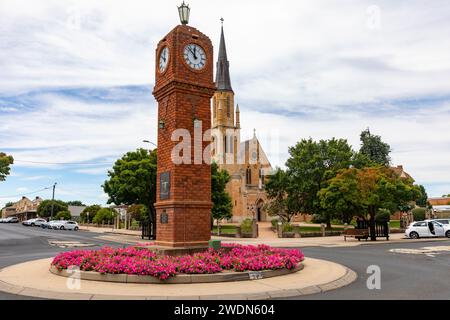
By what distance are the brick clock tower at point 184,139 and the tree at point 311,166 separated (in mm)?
34025

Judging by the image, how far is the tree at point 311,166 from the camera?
47.0 metres

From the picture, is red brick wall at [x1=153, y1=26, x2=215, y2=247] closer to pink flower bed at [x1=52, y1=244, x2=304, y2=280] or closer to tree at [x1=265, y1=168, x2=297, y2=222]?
pink flower bed at [x1=52, y1=244, x2=304, y2=280]

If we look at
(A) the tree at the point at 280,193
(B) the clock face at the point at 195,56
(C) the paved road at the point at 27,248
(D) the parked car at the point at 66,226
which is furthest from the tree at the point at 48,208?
(B) the clock face at the point at 195,56

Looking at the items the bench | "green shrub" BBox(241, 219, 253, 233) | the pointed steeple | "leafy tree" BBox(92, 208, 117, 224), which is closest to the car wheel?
the bench

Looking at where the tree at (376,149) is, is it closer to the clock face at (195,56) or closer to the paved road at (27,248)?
the paved road at (27,248)

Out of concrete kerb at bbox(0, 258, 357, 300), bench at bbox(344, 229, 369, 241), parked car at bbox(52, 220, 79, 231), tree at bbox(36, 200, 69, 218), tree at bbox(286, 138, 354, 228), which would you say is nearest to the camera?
concrete kerb at bbox(0, 258, 357, 300)

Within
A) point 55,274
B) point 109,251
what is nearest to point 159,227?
point 109,251

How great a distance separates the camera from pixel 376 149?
67.6 metres

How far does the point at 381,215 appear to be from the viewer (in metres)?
49.4

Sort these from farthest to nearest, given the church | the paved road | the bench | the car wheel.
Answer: the church → the car wheel → the bench → the paved road

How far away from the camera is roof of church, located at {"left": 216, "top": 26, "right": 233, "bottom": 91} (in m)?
79.9

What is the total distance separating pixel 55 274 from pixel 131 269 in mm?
2866

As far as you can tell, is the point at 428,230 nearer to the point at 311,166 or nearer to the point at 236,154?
the point at 311,166
